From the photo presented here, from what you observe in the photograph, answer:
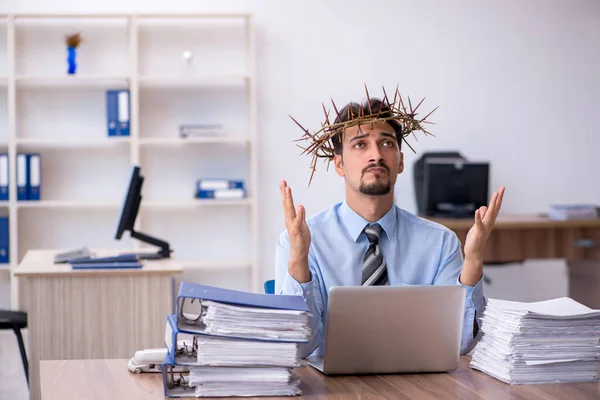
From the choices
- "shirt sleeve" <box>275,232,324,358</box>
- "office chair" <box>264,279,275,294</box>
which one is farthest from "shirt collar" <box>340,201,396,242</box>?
"office chair" <box>264,279,275,294</box>

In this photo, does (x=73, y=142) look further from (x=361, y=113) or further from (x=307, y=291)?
(x=307, y=291)

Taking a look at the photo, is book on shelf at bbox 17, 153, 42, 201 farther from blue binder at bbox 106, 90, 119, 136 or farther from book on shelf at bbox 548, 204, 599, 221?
book on shelf at bbox 548, 204, 599, 221

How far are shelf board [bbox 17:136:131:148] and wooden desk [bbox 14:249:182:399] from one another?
1.84m

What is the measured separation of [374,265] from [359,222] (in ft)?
0.41

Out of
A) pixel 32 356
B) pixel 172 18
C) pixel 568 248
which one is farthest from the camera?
pixel 172 18

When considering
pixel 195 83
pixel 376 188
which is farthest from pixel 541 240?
pixel 376 188

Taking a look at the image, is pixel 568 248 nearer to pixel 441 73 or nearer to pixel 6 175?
pixel 441 73

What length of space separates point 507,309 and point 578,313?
158mm

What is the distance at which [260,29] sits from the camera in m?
5.83

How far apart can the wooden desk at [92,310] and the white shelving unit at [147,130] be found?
186 centimetres

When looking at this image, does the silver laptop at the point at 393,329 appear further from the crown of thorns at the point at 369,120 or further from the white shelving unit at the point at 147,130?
the white shelving unit at the point at 147,130

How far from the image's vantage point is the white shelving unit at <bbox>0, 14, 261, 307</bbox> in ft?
18.5

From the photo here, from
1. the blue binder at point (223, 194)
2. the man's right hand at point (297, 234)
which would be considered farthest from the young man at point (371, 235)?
the blue binder at point (223, 194)

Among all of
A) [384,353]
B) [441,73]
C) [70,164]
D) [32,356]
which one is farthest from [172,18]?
[384,353]
